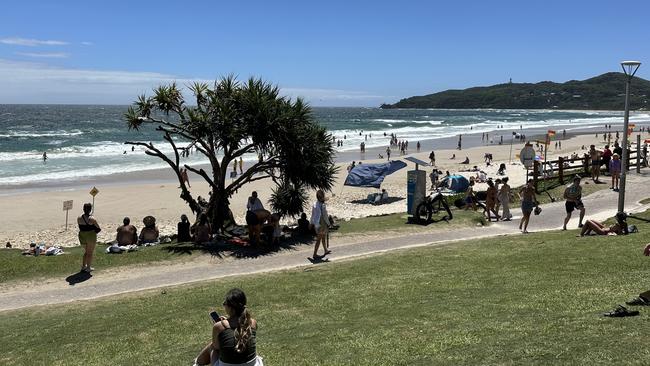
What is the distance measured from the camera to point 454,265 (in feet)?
36.0

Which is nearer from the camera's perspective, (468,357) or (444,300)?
(468,357)

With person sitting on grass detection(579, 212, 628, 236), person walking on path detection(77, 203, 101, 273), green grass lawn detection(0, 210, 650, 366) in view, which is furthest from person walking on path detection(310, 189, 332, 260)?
person sitting on grass detection(579, 212, 628, 236)

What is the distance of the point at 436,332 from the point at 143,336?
380 cm

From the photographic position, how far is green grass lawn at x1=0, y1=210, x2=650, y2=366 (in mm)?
6031

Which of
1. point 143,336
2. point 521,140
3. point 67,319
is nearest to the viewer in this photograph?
point 143,336

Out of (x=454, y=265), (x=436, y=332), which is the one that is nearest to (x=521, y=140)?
(x=454, y=265)

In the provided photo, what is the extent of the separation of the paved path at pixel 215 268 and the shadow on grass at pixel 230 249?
31cm

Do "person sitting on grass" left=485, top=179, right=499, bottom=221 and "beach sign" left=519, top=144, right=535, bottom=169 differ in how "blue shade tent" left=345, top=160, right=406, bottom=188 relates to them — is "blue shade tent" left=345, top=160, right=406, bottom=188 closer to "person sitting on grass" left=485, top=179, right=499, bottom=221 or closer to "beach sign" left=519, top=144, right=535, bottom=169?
A: "beach sign" left=519, top=144, right=535, bottom=169

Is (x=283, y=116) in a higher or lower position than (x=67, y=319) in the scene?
higher

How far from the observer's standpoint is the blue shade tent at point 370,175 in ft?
87.2

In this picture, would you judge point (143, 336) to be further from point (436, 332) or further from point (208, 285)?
point (436, 332)

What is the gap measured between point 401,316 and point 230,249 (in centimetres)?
715

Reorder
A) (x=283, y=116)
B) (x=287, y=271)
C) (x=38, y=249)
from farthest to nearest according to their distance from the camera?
(x=283, y=116) < (x=38, y=249) < (x=287, y=271)

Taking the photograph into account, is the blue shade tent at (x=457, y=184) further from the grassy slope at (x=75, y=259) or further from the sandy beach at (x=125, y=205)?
the grassy slope at (x=75, y=259)
